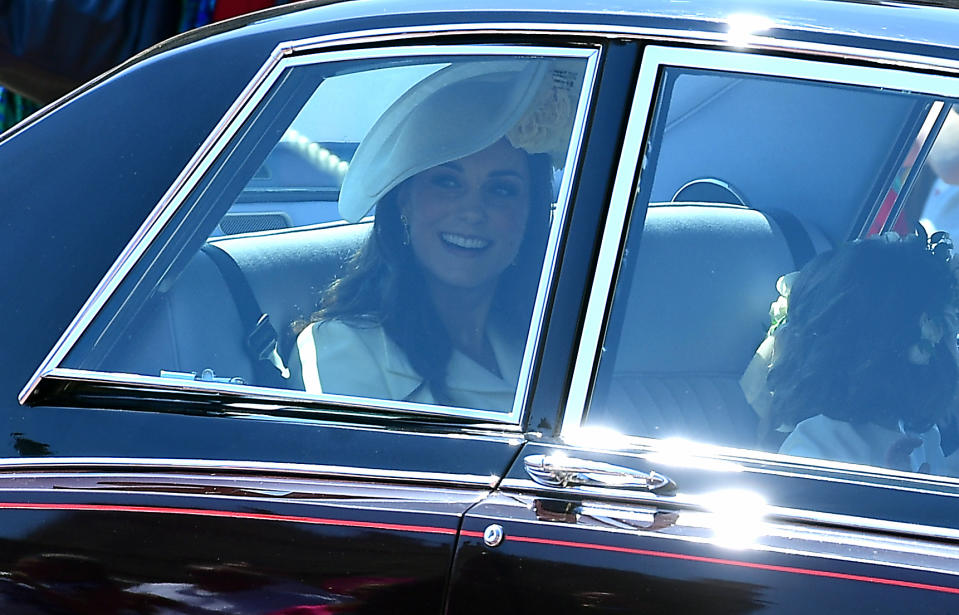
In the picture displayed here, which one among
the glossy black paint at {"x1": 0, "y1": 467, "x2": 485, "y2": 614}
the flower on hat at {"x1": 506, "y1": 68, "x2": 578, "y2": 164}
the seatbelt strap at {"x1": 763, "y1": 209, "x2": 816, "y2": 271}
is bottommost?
the glossy black paint at {"x1": 0, "y1": 467, "x2": 485, "y2": 614}

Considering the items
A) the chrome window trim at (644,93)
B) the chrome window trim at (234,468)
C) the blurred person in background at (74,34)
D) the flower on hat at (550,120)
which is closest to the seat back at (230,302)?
the chrome window trim at (234,468)

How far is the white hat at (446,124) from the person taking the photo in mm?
1766

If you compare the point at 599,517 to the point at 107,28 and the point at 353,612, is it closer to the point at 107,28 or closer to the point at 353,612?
the point at 353,612

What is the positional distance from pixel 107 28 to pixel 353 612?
10.2 feet

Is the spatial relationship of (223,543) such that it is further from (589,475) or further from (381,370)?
(589,475)

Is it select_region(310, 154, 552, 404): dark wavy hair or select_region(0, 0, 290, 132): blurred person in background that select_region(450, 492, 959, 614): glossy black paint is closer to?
select_region(310, 154, 552, 404): dark wavy hair

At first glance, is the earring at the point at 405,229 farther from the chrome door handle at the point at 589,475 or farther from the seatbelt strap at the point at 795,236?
the seatbelt strap at the point at 795,236

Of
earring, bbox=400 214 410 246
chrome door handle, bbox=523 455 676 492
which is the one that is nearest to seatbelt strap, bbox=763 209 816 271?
chrome door handle, bbox=523 455 676 492

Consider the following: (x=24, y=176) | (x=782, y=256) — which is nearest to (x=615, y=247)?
(x=782, y=256)

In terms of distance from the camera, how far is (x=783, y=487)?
4.98 feet

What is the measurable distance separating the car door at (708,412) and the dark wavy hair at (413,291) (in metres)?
0.09

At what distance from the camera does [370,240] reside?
181cm

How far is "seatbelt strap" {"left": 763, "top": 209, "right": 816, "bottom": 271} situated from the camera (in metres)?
1.75

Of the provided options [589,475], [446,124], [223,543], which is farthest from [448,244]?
[223,543]
